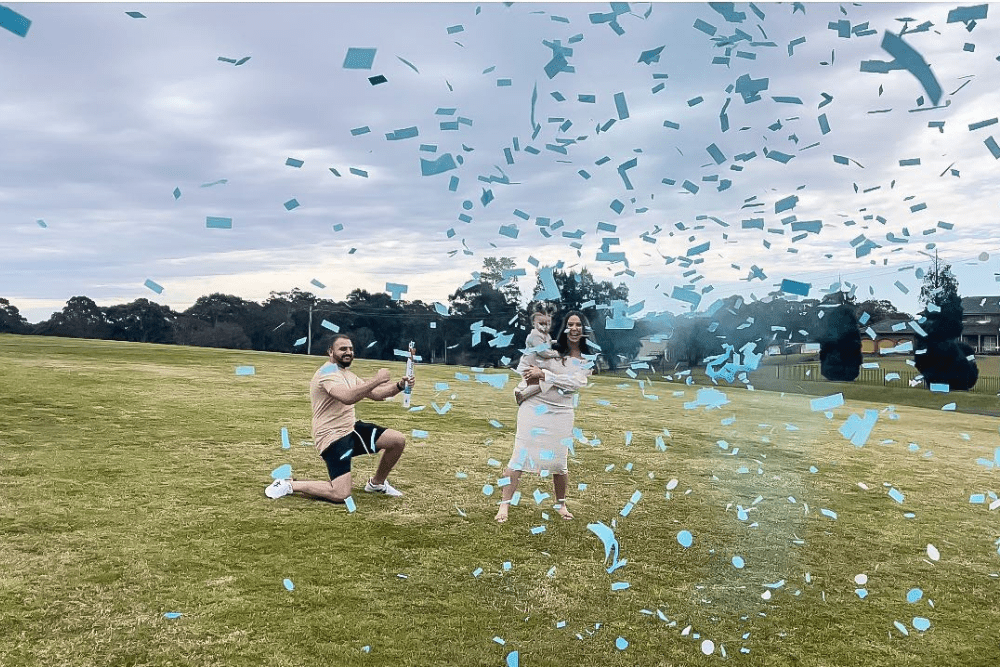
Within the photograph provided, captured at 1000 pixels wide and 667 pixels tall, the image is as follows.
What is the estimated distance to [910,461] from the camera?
11.7 metres

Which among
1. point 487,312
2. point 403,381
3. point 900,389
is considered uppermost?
point 487,312

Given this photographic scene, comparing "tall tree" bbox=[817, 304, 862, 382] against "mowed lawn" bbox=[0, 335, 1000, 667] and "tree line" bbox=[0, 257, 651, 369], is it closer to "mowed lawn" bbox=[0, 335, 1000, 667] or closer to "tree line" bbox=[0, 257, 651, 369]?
"tree line" bbox=[0, 257, 651, 369]

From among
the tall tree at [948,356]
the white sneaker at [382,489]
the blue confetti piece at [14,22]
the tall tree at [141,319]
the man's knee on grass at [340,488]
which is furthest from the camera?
the tall tree at [141,319]

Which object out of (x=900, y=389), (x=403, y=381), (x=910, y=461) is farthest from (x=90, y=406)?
(x=900, y=389)

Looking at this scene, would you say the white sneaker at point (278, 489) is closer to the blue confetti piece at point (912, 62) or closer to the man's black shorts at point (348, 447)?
the man's black shorts at point (348, 447)

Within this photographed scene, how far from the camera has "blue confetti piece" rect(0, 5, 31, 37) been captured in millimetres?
3055

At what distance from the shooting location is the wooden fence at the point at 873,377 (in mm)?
33188

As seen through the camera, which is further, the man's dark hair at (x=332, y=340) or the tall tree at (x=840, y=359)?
the tall tree at (x=840, y=359)

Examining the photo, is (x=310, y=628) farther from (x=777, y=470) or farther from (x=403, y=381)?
(x=777, y=470)

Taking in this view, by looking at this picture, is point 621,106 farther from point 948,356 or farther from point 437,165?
point 948,356

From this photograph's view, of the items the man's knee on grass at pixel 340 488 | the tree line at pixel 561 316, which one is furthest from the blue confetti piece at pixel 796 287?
the man's knee on grass at pixel 340 488

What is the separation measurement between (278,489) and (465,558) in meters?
2.36

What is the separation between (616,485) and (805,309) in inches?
132

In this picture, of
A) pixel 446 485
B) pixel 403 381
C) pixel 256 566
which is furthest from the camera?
pixel 446 485
